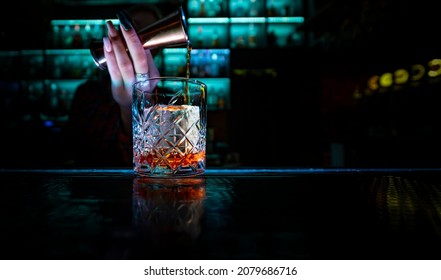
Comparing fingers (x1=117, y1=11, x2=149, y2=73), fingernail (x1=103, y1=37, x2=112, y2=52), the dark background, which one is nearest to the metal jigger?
→ fingers (x1=117, y1=11, x2=149, y2=73)

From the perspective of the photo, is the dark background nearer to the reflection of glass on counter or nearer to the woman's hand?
the woman's hand

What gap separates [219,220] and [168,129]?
1.35 ft

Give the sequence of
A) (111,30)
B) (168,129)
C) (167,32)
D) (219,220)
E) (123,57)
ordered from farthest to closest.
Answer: (123,57) < (111,30) < (167,32) < (168,129) < (219,220)

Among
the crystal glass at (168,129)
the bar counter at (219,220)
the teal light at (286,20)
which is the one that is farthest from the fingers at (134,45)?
the teal light at (286,20)

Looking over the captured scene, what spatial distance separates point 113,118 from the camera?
210cm

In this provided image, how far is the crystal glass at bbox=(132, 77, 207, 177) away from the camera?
72cm

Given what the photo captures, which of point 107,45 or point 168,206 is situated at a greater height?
point 107,45

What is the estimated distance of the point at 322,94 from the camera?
452 centimetres

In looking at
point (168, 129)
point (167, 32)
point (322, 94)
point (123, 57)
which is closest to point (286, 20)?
point (322, 94)

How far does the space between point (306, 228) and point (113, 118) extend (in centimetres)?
193

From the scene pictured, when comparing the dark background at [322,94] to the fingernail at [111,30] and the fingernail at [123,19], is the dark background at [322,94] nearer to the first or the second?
the fingernail at [111,30]

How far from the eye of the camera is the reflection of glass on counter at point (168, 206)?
0.32 metres

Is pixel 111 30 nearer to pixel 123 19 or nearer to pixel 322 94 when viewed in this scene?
pixel 123 19

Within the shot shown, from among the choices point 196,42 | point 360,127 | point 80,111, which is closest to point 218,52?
point 196,42
